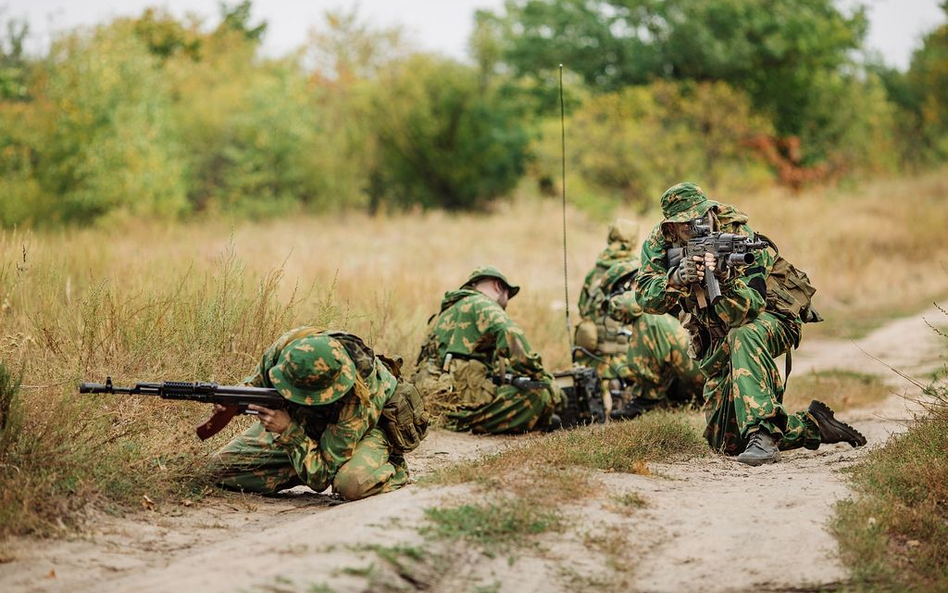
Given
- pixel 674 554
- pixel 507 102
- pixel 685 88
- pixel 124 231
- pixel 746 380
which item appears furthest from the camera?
pixel 507 102

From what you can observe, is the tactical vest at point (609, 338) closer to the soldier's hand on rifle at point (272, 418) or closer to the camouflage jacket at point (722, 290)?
the camouflage jacket at point (722, 290)

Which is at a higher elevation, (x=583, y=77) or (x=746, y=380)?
(x=583, y=77)

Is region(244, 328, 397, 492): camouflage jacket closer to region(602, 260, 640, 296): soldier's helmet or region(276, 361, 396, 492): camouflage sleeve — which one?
region(276, 361, 396, 492): camouflage sleeve

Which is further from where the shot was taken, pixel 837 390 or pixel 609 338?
pixel 837 390

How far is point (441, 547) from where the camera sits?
535 cm

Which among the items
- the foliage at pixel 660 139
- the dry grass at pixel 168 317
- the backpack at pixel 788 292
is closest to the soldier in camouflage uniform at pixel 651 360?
the dry grass at pixel 168 317

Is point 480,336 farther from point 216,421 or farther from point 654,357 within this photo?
point 216,421

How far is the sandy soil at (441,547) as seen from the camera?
5047 mm

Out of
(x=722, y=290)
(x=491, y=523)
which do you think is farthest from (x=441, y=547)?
(x=722, y=290)

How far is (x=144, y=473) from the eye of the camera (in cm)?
677

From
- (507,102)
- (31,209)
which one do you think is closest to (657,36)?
(507,102)

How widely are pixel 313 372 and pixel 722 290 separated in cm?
282

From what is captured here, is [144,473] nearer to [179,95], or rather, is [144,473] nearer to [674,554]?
[674,554]

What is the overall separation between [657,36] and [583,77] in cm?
240
